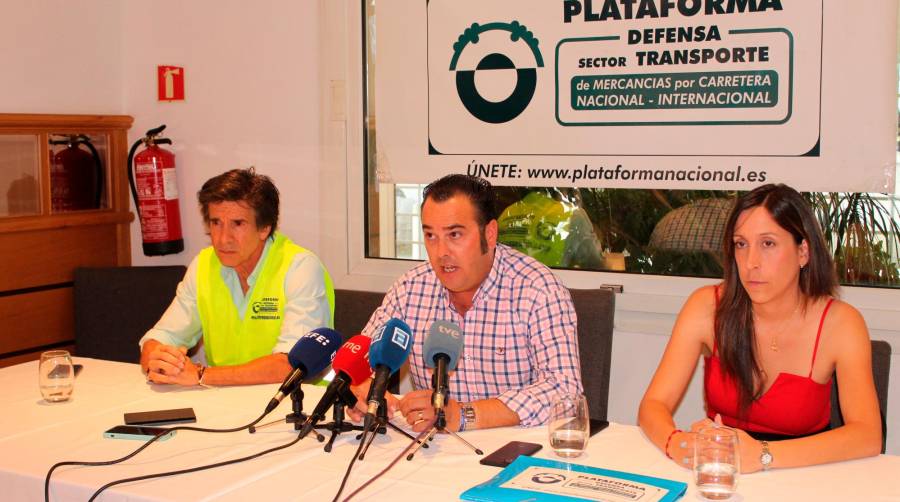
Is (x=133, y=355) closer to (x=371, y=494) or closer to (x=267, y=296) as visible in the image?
(x=267, y=296)

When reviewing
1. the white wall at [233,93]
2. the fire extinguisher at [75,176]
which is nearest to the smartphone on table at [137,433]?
the white wall at [233,93]

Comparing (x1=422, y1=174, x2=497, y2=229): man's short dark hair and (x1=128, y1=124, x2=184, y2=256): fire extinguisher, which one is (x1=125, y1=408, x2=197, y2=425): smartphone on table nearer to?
(x1=422, y1=174, x2=497, y2=229): man's short dark hair

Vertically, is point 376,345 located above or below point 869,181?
below

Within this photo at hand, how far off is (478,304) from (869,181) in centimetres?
143

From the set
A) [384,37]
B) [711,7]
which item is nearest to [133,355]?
[384,37]

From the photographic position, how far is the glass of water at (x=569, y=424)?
2.07 metres

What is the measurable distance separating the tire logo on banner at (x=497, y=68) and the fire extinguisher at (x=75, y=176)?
173 centimetres

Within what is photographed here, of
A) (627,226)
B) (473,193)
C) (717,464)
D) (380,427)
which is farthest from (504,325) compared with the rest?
(627,226)

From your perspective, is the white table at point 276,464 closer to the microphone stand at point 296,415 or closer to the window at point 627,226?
the microphone stand at point 296,415

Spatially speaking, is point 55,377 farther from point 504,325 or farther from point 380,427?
point 504,325

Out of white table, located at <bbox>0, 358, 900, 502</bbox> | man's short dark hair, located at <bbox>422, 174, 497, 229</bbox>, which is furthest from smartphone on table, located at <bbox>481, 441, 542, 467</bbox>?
man's short dark hair, located at <bbox>422, 174, 497, 229</bbox>

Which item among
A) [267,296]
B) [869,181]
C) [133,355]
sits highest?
[869,181]

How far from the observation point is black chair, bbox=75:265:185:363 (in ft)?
13.4

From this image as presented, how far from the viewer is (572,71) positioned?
12.0ft
